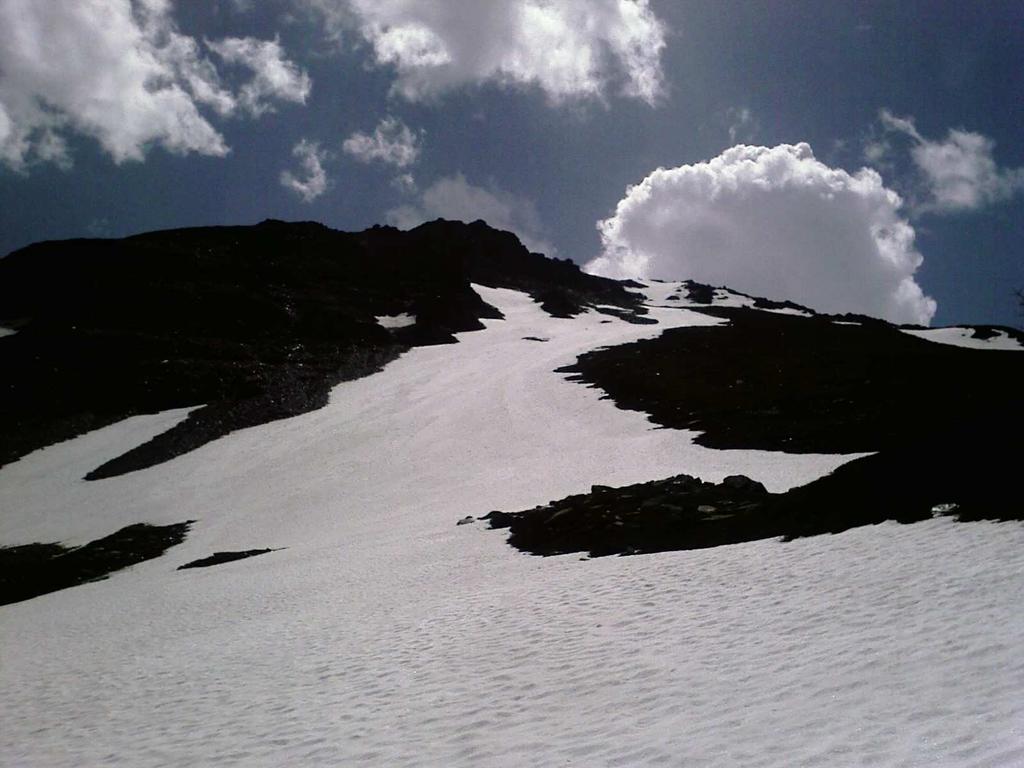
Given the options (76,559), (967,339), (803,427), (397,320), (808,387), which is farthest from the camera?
(967,339)

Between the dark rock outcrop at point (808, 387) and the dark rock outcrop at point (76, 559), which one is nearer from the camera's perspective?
the dark rock outcrop at point (76, 559)

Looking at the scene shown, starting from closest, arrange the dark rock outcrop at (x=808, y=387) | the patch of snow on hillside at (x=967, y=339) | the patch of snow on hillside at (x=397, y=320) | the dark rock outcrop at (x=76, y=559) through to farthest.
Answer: the dark rock outcrop at (x=76, y=559) → the dark rock outcrop at (x=808, y=387) → the patch of snow on hillside at (x=967, y=339) → the patch of snow on hillside at (x=397, y=320)

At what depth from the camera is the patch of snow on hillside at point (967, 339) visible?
90.3 m

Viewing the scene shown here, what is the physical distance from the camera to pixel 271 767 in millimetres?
9203

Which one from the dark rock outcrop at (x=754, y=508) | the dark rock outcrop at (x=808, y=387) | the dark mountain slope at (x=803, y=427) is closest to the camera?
the dark rock outcrop at (x=754, y=508)

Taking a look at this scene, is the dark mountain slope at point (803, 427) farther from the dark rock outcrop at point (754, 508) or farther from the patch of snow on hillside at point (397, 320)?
the patch of snow on hillside at point (397, 320)

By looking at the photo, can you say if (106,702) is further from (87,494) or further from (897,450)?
(87,494)

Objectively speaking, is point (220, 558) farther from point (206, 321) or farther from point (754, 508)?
point (206, 321)

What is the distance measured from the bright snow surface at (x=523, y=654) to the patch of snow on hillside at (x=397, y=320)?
5948 cm

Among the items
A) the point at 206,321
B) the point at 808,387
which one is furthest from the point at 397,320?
the point at 808,387

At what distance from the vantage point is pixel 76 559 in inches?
1280

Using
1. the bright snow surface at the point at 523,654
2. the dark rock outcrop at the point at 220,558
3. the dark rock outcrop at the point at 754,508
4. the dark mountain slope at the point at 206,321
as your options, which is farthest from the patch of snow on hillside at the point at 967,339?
the dark rock outcrop at the point at 220,558

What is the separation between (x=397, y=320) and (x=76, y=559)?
63.4m

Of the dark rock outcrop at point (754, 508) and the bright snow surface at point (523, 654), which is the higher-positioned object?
the dark rock outcrop at point (754, 508)
